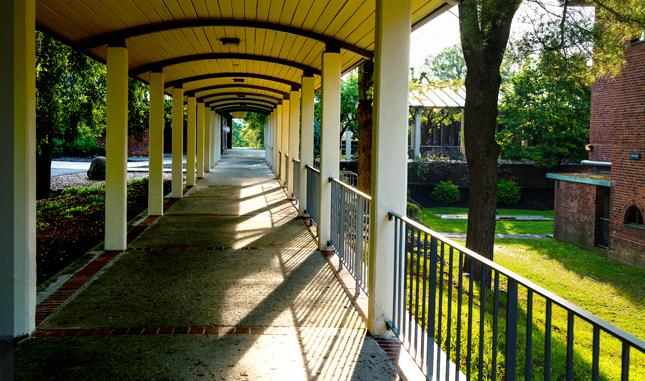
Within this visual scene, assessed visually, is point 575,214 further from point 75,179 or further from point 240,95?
point 75,179

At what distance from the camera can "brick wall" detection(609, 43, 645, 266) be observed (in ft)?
49.3

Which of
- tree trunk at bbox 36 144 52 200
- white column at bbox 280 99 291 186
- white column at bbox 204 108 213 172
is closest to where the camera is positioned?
tree trunk at bbox 36 144 52 200

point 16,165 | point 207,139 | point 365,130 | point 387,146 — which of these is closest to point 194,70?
point 365,130

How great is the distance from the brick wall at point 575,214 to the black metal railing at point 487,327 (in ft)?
29.3

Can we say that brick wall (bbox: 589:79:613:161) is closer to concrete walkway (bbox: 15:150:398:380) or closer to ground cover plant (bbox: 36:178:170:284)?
ground cover plant (bbox: 36:178:170:284)

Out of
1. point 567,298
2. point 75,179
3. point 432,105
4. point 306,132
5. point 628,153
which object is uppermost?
point 432,105

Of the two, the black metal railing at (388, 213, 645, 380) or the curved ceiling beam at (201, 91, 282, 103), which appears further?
the curved ceiling beam at (201, 91, 282, 103)

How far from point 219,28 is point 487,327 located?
506 centimetres

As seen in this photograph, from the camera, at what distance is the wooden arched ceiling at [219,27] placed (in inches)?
245

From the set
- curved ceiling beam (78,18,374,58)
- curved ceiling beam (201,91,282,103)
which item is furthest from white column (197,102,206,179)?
curved ceiling beam (78,18,374,58)

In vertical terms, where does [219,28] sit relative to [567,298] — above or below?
above

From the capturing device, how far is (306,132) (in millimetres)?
10789

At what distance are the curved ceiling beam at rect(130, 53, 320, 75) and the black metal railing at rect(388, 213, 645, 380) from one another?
14.8 ft

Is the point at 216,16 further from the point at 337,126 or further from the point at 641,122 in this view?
the point at 641,122
